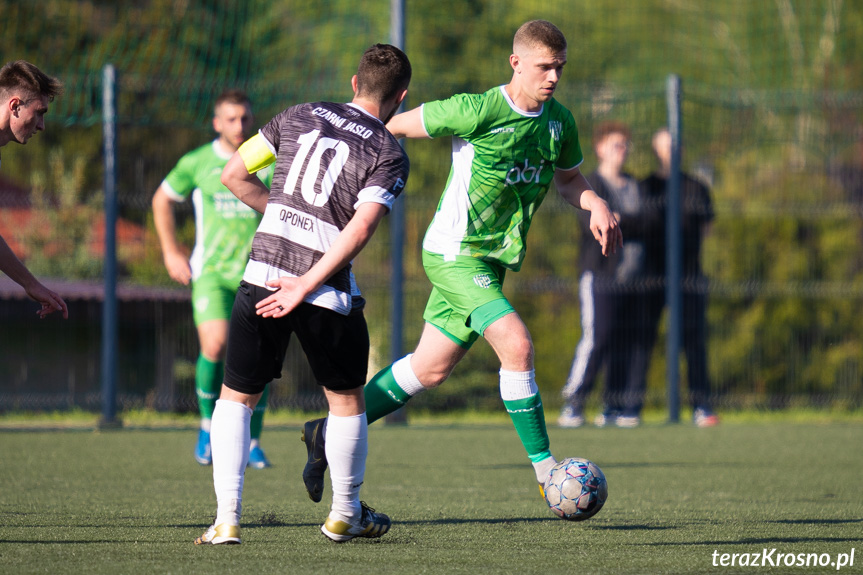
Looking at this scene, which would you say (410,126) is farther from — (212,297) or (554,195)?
(554,195)

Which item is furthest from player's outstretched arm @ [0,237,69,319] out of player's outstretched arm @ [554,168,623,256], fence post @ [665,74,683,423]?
fence post @ [665,74,683,423]

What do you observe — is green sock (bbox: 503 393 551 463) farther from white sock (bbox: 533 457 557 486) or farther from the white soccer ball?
the white soccer ball

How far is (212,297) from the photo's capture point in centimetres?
695

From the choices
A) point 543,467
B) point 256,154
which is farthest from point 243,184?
point 543,467

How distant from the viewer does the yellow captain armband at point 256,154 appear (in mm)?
4246

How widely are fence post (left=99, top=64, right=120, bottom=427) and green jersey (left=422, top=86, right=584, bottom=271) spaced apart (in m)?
5.15

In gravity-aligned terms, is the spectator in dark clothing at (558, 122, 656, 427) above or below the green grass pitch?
above

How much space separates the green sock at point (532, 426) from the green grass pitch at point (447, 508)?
31cm

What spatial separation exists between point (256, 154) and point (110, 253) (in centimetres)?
578

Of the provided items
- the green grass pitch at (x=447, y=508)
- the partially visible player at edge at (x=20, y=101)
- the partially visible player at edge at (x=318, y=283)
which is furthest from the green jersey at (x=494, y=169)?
the partially visible player at edge at (x=20, y=101)

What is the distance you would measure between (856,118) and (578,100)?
9.13ft

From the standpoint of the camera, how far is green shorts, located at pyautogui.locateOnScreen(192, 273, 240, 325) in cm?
692

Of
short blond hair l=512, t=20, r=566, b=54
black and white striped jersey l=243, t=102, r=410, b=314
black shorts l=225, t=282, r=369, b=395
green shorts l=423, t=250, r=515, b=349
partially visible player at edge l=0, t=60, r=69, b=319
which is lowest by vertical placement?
black shorts l=225, t=282, r=369, b=395

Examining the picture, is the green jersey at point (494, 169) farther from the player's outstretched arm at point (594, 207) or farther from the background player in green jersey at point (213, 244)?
the background player in green jersey at point (213, 244)
